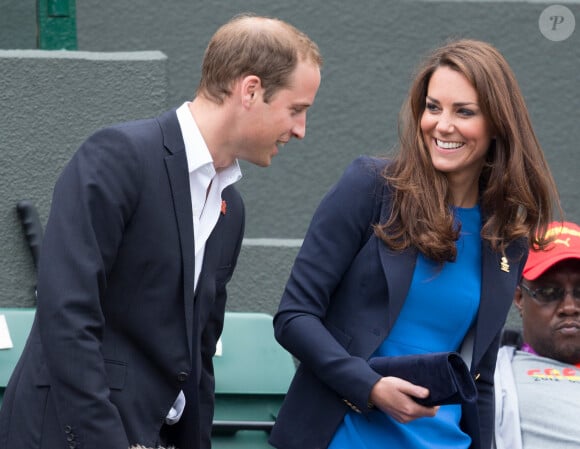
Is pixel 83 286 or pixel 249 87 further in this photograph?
pixel 249 87

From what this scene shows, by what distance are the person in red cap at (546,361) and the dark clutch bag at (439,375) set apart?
0.98 metres

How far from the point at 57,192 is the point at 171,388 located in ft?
1.86

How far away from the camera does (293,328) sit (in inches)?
122

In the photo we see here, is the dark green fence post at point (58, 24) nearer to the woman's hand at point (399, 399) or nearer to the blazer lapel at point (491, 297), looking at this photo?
the blazer lapel at point (491, 297)

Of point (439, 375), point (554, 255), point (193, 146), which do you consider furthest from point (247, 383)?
point (193, 146)

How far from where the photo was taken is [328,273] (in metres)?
3.13

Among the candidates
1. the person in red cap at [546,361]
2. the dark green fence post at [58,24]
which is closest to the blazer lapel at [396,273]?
the person in red cap at [546,361]

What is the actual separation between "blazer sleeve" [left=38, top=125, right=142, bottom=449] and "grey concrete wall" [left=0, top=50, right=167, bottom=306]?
2.35 m

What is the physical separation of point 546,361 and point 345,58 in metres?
2.26

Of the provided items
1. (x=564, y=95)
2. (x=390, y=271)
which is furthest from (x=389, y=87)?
(x=390, y=271)

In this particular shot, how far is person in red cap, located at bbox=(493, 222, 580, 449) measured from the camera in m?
3.94

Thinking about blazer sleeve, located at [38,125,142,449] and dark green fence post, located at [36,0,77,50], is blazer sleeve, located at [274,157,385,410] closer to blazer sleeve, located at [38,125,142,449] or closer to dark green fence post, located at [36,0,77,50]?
blazer sleeve, located at [38,125,142,449]

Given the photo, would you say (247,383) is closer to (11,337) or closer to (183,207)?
(11,337)

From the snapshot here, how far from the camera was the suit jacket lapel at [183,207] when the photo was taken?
9.12ft
